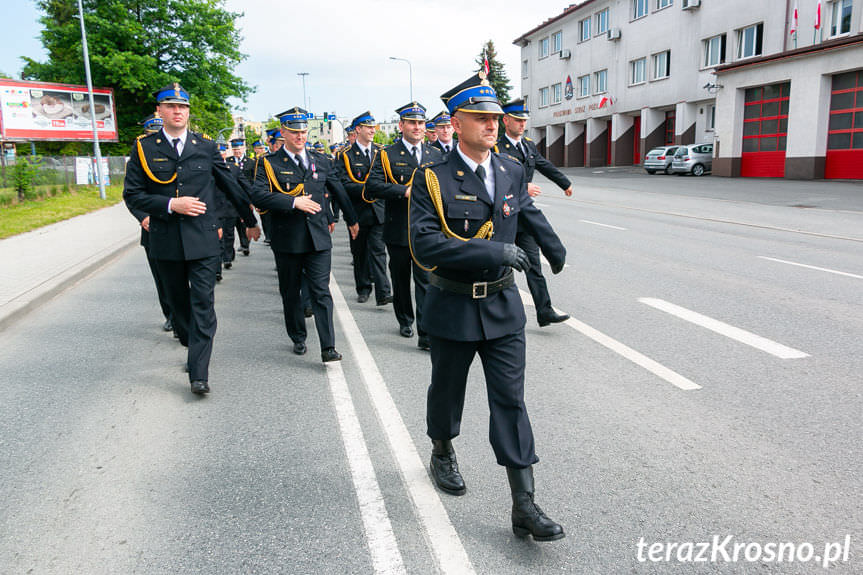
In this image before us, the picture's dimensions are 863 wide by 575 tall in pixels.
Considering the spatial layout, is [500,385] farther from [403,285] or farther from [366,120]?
[366,120]

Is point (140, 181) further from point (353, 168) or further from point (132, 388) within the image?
point (353, 168)

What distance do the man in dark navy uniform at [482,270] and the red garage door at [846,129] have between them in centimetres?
2826

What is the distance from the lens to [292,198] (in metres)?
5.94

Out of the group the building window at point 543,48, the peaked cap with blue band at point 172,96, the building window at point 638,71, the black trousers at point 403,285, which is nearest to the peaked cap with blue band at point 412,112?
the black trousers at point 403,285

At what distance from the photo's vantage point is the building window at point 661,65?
41250mm

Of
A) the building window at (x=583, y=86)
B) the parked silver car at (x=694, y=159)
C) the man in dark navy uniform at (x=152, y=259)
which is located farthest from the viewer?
the building window at (x=583, y=86)

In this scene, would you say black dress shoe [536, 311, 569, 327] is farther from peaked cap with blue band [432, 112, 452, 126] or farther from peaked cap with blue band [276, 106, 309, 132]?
peaked cap with blue band [276, 106, 309, 132]

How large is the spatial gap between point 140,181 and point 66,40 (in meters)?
42.6

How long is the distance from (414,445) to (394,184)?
3.38 metres

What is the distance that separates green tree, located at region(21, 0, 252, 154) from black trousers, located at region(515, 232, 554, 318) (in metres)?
34.9

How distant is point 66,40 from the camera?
40594 mm

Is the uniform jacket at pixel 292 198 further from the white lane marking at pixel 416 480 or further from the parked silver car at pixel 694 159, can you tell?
the parked silver car at pixel 694 159

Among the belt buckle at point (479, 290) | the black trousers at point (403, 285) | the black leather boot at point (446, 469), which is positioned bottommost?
the black leather boot at point (446, 469)

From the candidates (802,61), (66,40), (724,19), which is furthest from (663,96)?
(66,40)
